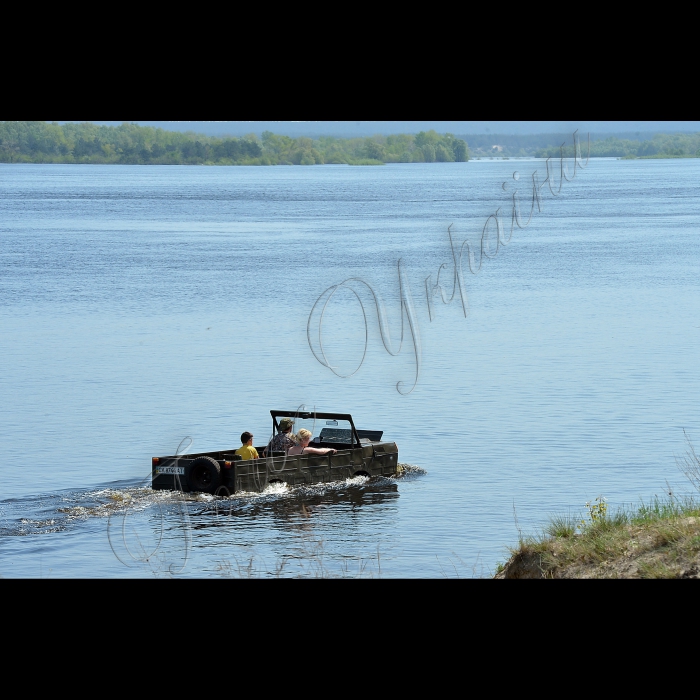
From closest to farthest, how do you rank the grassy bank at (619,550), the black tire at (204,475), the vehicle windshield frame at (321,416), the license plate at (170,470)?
1. the grassy bank at (619,550)
2. the black tire at (204,475)
3. the license plate at (170,470)
4. the vehicle windshield frame at (321,416)

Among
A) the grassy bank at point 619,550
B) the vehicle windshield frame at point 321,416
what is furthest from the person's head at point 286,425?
the grassy bank at point 619,550

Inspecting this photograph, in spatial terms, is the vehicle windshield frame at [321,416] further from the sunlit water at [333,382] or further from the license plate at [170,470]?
the license plate at [170,470]

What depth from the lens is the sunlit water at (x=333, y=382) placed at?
18.0m

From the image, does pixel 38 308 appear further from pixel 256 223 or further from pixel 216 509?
pixel 256 223

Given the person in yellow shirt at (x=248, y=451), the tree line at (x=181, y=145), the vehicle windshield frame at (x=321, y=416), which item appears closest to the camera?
the person in yellow shirt at (x=248, y=451)

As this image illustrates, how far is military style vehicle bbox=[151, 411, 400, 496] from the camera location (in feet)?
63.7

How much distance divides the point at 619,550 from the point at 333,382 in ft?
73.0

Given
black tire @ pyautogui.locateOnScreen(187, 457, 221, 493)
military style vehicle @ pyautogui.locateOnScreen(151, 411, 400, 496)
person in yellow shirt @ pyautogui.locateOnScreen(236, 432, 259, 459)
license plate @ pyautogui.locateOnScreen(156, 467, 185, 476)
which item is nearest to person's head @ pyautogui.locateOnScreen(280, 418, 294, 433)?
military style vehicle @ pyautogui.locateOnScreen(151, 411, 400, 496)

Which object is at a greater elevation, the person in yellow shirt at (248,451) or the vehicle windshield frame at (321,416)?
the vehicle windshield frame at (321,416)

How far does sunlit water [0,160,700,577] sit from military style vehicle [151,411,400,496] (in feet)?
0.88

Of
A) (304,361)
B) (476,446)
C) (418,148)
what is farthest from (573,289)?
(418,148)

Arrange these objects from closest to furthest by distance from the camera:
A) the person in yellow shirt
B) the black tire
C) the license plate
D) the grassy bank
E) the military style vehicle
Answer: the grassy bank
the black tire
the military style vehicle
the license plate
the person in yellow shirt

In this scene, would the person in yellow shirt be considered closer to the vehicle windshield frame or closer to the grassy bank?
the vehicle windshield frame
